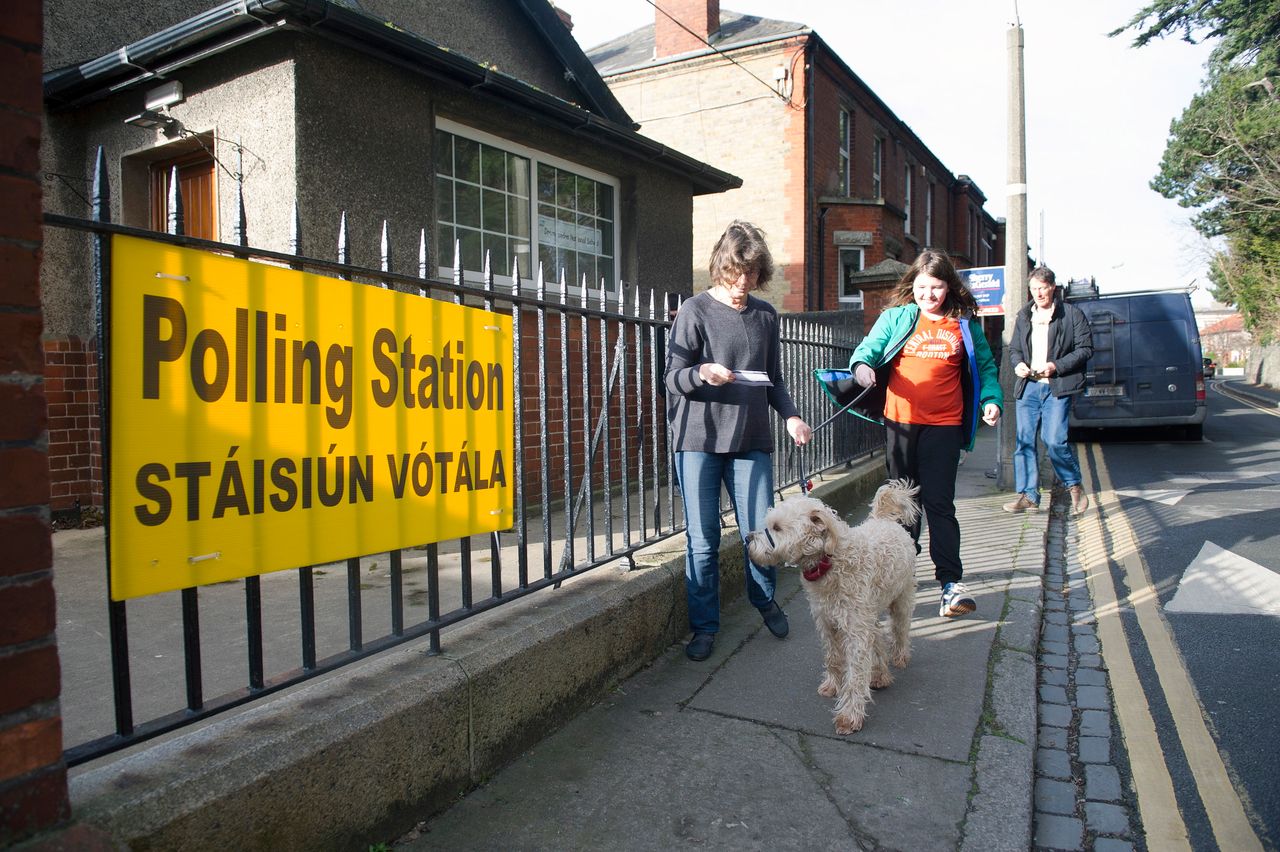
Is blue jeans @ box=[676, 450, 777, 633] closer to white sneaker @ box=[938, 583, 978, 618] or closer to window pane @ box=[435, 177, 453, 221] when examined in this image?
white sneaker @ box=[938, 583, 978, 618]

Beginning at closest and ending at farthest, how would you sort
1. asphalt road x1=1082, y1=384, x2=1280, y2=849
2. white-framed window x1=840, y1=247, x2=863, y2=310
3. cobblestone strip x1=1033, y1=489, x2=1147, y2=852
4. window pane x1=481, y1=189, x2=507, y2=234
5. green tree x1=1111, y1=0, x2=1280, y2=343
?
1. cobblestone strip x1=1033, y1=489, x2=1147, y2=852
2. asphalt road x1=1082, y1=384, x2=1280, y2=849
3. window pane x1=481, y1=189, x2=507, y2=234
4. white-framed window x1=840, y1=247, x2=863, y2=310
5. green tree x1=1111, y1=0, x2=1280, y2=343

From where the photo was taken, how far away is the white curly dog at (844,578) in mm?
3209

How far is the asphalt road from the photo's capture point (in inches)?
116

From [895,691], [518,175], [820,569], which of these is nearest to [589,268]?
[518,175]

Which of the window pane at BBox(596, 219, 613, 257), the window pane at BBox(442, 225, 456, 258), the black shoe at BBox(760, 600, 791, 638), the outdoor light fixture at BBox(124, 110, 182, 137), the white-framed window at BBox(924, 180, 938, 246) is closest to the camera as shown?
the black shoe at BBox(760, 600, 791, 638)

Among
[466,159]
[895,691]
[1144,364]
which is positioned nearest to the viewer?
[895,691]

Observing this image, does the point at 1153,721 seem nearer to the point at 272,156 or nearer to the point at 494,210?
the point at 272,156

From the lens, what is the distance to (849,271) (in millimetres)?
16906

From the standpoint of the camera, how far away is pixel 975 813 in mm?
2617

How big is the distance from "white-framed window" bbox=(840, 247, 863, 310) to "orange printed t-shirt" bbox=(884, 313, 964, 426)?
40.8 feet

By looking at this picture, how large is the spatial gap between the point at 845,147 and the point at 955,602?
1562 cm

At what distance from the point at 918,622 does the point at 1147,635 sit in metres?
1.19

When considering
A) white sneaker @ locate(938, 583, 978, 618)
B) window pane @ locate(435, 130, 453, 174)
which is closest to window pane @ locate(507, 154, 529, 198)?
window pane @ locate(435, 130, 453, 174)

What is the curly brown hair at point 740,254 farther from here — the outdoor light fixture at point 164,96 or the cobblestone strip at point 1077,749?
the outdoor light fixture at point 164,96
